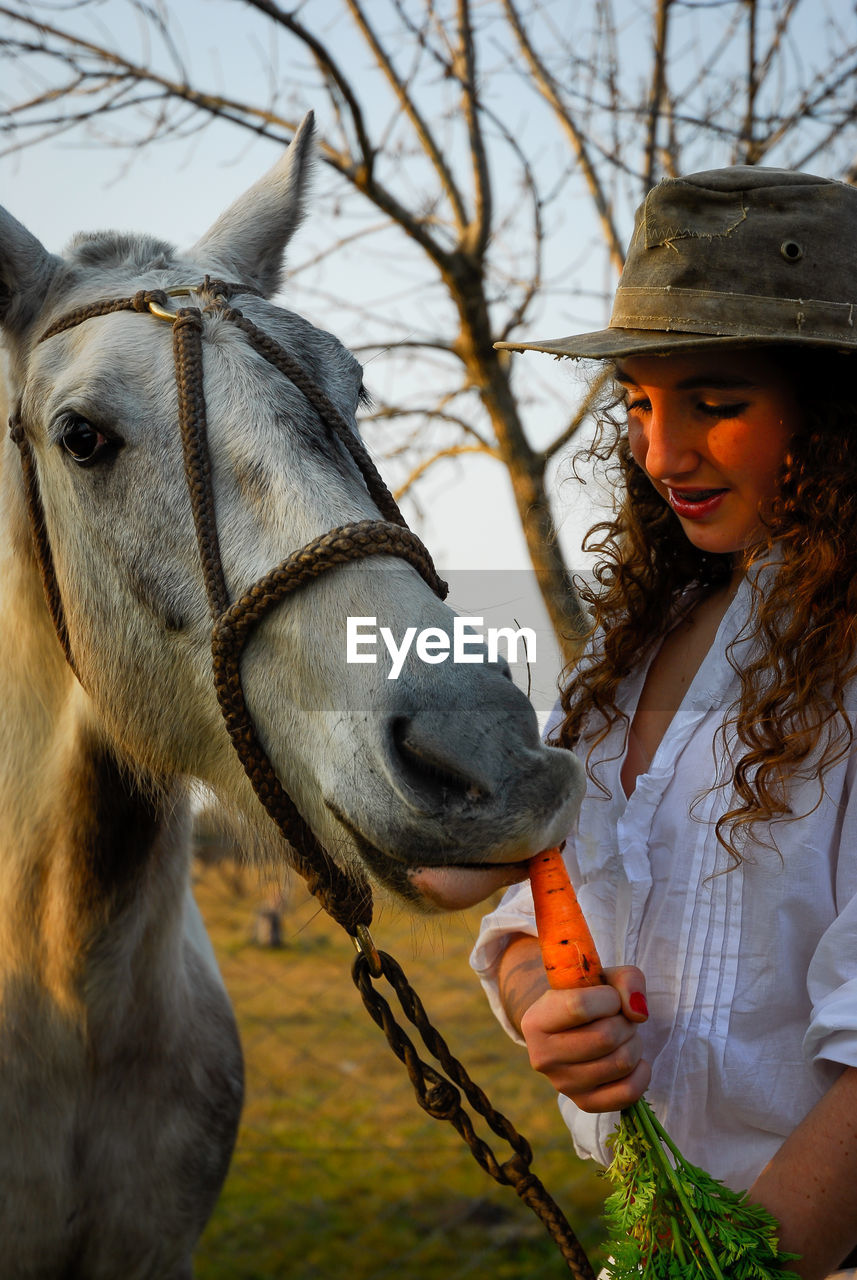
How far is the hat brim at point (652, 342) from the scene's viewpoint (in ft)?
4.81

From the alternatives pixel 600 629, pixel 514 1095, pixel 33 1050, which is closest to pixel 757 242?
pixel 600 629

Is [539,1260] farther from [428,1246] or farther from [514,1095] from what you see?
[514,1095]

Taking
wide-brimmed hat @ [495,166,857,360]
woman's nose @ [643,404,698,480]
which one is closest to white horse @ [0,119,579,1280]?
woman's nose @ [643,404,698,480]

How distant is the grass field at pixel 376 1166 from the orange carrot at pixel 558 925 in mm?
1540

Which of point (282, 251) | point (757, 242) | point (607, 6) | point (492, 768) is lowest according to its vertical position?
point (492, 768)

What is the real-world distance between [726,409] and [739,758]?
52 centimetres

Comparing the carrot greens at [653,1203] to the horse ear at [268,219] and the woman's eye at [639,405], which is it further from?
the horse ear at [268,219]

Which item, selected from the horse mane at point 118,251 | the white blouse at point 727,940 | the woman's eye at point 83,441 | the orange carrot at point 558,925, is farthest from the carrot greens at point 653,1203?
the horse mane at point 118,251

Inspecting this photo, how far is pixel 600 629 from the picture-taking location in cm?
196

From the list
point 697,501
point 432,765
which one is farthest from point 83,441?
point 697,501

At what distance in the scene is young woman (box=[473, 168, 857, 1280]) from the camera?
4.45 ft

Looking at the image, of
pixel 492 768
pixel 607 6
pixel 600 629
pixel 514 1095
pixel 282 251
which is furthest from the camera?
pixel 514 1095

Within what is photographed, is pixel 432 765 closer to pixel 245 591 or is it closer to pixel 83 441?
pixel 245 591

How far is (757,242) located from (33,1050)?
1884 millimetres
